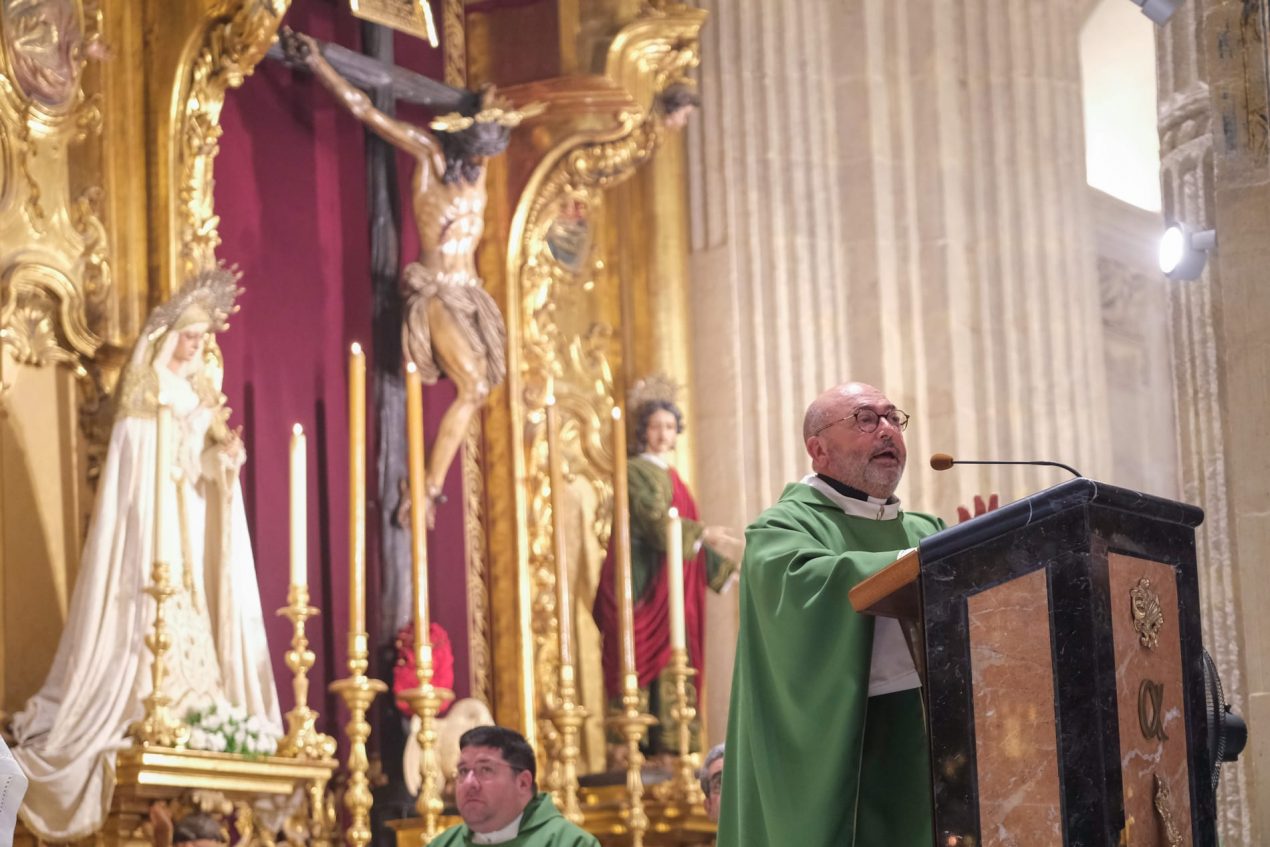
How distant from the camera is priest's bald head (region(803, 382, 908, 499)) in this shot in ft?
17.4

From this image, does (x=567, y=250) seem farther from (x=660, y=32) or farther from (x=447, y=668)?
(x=447, y=668)

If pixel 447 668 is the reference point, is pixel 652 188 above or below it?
above

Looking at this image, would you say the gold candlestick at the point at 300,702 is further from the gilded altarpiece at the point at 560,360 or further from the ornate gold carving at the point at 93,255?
the gilded altarpiece at the point at 560,360

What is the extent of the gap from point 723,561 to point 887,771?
5.32m

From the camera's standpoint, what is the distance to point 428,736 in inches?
337

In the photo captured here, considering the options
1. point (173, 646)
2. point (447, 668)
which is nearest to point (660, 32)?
point (447, 668)

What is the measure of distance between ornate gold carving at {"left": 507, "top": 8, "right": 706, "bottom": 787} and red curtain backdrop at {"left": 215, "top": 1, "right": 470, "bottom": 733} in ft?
1.28

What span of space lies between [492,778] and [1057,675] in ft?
10.6

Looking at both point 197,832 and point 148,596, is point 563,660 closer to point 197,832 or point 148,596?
point 148,596

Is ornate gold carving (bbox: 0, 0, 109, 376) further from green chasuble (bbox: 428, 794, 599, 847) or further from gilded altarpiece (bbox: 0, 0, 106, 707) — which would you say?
green chasuble (bbox: 428, 794, 599, 847)

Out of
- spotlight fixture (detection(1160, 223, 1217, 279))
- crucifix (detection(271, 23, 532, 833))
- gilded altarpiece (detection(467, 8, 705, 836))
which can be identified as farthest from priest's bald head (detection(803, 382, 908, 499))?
gilded altarpiece (detection(467, 8, 705, 836))

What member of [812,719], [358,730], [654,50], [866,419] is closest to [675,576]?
[358,730]

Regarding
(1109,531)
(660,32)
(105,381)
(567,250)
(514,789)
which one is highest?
(660,32)

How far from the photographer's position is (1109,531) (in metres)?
4.27
